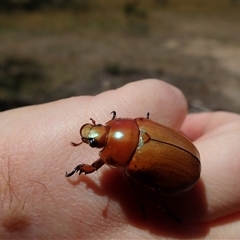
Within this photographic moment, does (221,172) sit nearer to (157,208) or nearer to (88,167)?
(157,208)

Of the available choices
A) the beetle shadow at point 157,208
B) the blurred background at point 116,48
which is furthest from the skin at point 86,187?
the blurred background at point 116,48

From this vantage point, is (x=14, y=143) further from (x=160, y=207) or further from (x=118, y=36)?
(x=118, y=36)

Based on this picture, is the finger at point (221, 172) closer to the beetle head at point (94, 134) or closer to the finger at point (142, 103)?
the finger at point (142, 103)

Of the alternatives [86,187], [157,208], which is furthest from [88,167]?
[157,208]

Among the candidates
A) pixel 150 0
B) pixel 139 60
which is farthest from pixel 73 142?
pixel 150 0

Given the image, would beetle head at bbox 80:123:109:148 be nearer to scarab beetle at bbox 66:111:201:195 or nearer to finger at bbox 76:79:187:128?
scarab beetle at bbox 66:111:201:195

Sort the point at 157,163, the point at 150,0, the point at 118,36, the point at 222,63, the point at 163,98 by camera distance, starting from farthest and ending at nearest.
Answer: the point at 150,0
the point at 118,36
the point at 222,63
the point at 163,98
the point at 157,163

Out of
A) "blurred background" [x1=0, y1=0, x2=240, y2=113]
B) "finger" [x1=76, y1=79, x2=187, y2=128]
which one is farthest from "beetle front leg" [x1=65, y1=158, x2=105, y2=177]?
"blurred background" [x1=0, y1=0, x2=240, y2=113]
